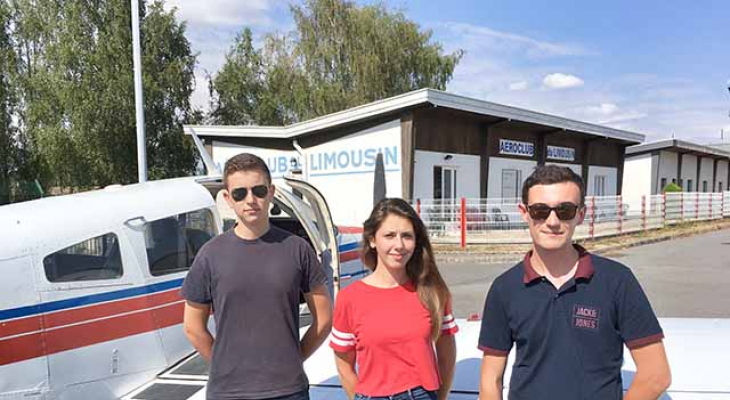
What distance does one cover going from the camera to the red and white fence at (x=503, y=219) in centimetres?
1441

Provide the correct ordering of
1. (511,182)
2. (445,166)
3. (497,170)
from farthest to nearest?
(511,182) → (497,170) → (445,166)

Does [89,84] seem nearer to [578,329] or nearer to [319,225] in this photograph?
[319,225]

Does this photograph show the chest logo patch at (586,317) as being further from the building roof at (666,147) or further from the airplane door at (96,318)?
the building roof at (666,147)

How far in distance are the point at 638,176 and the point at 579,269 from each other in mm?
33461

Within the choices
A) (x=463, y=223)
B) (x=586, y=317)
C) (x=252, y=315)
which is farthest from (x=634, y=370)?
(x=463, y=223)

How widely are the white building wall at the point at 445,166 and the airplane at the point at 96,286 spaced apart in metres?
12.5

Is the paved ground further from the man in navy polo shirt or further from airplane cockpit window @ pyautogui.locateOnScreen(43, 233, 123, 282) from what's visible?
the man in navy polo shirt

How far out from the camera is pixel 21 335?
286 centimetres

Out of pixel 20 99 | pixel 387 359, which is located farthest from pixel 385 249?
pixel 20 99

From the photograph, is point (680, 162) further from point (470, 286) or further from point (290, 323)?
point (290, 323)

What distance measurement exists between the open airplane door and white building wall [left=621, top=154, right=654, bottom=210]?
29.8 metres

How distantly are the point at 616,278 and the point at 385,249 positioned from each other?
83 cm

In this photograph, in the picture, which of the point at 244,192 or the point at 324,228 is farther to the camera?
the point at 324,228

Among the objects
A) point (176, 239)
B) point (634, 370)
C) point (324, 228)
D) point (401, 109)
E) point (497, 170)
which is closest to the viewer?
point (634, 370)
